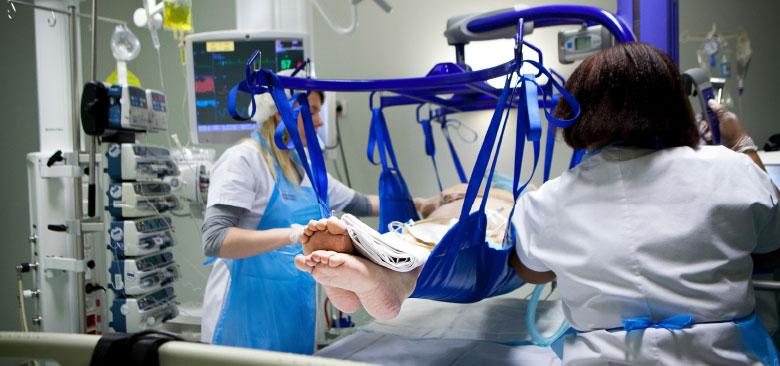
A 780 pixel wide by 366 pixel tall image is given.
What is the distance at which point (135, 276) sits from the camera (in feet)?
8.83

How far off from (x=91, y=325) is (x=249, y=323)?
3.56 feet

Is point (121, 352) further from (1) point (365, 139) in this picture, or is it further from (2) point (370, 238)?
(1) point (365, 139)

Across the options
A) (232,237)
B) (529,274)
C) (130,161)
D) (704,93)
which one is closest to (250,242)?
(232,237)

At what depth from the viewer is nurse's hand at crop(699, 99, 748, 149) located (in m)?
1.77

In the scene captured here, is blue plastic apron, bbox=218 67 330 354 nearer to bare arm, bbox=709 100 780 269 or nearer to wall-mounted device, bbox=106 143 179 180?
wall-mounted device, bbox=106 143 179 180

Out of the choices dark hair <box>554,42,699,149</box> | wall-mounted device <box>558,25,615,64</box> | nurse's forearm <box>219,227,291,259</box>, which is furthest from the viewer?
wall-mounted device <box>558,25,615,64</box>

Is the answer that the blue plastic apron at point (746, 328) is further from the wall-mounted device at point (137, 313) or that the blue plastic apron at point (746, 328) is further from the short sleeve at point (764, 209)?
the wall-mounted device at point (137, 313)

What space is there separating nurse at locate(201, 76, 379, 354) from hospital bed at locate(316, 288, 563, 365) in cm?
30

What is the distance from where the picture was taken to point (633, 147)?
4.25 feet

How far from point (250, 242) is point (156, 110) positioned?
1369 mm

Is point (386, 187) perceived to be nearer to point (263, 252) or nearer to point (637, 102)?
point (263, 252)

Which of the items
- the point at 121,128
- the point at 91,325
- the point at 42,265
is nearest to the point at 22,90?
the point at 121,128

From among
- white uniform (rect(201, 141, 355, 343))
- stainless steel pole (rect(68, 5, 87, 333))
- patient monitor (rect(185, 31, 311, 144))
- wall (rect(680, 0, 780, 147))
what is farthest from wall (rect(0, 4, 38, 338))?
wall (rect(680, 0, 780, 147))

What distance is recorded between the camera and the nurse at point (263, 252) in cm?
198
